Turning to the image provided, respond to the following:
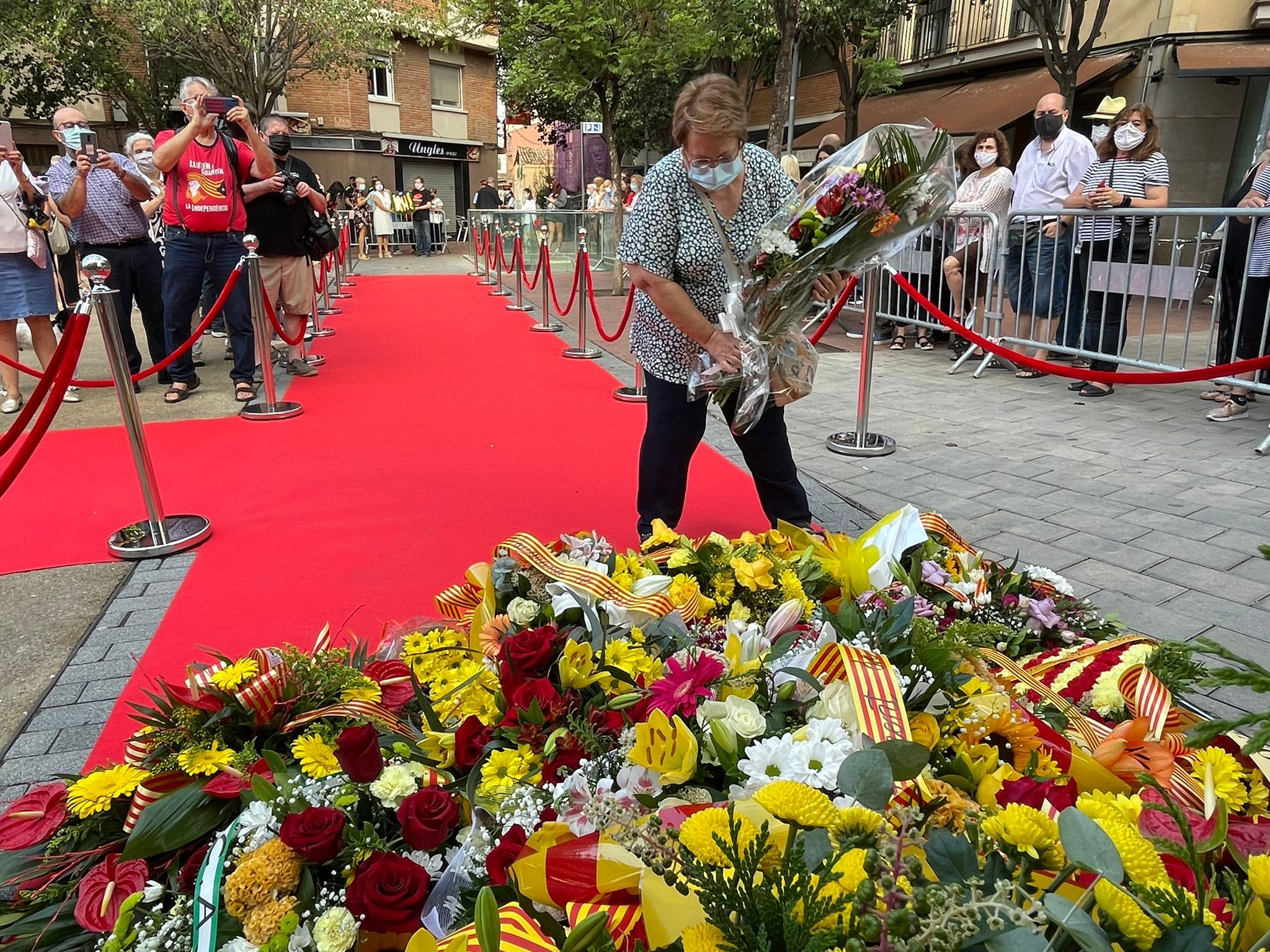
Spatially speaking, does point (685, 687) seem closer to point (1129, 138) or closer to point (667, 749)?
point (667, 749)

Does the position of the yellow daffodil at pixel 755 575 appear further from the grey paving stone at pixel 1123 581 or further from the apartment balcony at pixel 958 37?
the apartment balcony at pixel 958 37

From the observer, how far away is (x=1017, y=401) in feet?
23.1

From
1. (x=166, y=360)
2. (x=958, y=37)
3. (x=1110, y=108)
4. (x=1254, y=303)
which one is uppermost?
(x=958, y=37)

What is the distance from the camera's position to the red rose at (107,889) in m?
1.41

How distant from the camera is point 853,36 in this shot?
19219 mm

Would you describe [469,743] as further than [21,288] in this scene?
No

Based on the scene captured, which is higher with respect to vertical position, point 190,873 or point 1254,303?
point 1254,303

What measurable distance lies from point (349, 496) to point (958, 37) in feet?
72.7

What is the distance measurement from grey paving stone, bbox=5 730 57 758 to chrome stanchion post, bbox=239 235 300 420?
404cm

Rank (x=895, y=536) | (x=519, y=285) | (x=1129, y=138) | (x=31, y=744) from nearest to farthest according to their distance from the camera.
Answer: (x=895, y=536) → (x=31, y=744) → (x=1129, y=138) → (x=519, y=285)

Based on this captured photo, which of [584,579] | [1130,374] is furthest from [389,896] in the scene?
[1130,374]

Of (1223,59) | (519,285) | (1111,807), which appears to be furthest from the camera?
(1223,59)

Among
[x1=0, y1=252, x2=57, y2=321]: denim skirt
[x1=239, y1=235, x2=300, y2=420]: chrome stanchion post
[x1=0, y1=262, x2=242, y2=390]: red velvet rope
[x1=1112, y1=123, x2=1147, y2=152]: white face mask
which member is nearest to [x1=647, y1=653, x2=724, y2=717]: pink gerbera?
[x1=0, y1=262, x2=242, y2=390]: red velvet rope

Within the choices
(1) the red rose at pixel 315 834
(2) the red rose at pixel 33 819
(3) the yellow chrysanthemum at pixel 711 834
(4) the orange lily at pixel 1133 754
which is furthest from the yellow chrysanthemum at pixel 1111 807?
(2) the red rose at pixel 33 819
